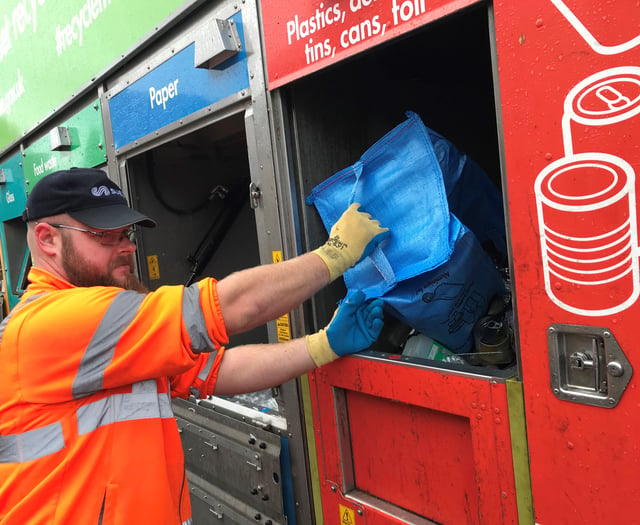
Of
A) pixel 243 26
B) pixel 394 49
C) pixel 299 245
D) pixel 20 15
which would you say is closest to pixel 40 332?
pixel 299 245

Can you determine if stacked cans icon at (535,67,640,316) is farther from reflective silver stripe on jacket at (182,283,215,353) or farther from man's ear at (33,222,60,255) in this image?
man's ear at (33,222,60,255)

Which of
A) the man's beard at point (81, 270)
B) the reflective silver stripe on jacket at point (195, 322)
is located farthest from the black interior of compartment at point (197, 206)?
the reflective silver stripe on jacket at point (195, 322)

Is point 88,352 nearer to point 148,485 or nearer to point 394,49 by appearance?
point 148,485

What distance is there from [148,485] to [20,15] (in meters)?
3.76

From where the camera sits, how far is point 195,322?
1.36m

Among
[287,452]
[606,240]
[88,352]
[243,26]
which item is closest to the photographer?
[606,240]

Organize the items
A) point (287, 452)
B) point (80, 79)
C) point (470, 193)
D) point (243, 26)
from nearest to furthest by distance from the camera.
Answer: point (470, 193)
point (243, 26)
point (287, 452)
point (80, 79)

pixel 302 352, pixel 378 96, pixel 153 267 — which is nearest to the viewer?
pixel 302 352

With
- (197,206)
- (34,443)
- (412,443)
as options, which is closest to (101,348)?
(34,443)

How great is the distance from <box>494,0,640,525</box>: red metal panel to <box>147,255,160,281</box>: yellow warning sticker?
7.46 feet

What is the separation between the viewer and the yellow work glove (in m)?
1.54

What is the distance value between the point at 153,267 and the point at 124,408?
1.61 meters

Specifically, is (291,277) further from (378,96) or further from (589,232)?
(378,96)

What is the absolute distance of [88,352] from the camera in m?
1.35
